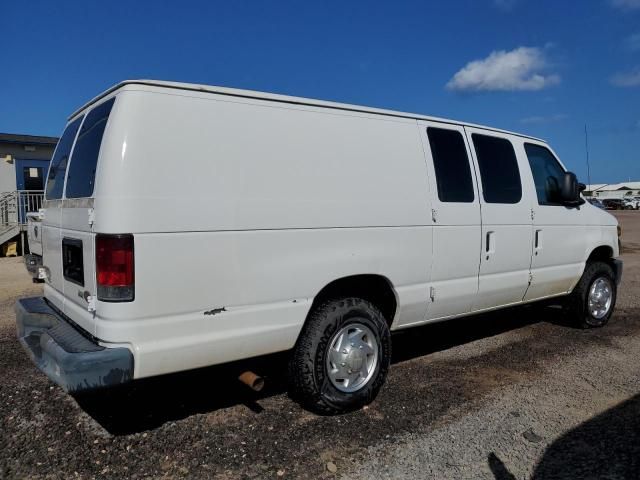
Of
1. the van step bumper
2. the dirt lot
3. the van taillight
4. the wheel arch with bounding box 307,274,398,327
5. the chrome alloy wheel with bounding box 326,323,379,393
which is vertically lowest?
the dirt lot

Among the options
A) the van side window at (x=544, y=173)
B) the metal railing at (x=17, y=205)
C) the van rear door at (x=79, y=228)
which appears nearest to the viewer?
the van rear door at (x=79, y=228)

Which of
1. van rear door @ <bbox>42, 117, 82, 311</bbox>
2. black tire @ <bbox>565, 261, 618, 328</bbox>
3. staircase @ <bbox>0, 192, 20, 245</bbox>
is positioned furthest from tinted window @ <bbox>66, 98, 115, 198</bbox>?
staircase @ <bbox>0, 192, 20, 245</bbox>

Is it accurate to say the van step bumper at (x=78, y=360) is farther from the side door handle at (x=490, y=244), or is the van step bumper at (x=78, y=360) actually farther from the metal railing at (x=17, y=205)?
the metal railing at (x=17, y=205)

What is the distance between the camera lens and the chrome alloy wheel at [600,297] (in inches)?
256

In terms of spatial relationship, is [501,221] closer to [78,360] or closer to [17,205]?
[78,360]

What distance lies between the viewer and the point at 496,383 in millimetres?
4703

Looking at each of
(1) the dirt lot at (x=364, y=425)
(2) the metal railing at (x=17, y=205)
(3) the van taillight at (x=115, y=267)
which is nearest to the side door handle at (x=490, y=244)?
(1) the dirt lot at (x=364, y=425)

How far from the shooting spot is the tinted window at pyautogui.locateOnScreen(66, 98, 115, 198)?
3361mm

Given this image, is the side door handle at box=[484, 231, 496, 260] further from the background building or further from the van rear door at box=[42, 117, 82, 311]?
the background building

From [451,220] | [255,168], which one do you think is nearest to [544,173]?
[451,220]

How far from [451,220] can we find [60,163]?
10.5 ft

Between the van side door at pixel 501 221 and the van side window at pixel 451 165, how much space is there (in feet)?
0.56

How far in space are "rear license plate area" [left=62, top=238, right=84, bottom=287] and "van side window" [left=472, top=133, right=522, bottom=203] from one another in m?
3.38

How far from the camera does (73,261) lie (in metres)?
3.56
